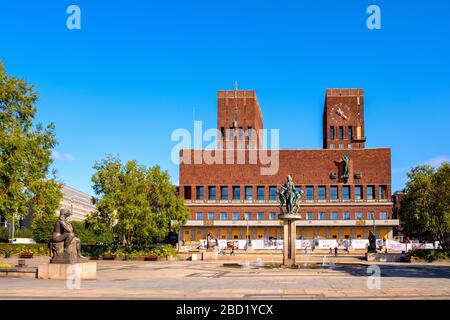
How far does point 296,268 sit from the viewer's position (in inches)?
1506

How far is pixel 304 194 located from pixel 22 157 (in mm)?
74136

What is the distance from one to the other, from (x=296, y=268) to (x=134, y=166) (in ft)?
94.5

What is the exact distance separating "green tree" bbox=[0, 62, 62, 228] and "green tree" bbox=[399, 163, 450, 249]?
35232 millimetres

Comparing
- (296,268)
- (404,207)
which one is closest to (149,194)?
(404,207)

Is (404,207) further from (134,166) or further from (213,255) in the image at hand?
(134,166)

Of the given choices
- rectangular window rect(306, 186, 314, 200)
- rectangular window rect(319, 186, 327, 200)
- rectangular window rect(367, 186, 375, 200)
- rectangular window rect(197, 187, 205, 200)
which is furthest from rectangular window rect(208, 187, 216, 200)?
rectangular window rect(367, 186, 375, 200)

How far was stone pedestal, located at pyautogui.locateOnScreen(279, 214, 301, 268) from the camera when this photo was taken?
38281 millimetres

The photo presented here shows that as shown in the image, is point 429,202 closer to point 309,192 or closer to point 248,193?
point 309,192

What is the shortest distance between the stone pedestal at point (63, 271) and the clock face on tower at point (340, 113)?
105m

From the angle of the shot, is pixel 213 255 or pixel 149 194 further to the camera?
pixel 149 194

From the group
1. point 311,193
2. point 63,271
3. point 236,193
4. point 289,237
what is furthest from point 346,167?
point 63,271

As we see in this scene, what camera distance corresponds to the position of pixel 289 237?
38438mm

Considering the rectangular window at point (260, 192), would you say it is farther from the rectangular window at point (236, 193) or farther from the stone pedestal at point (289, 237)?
the stone pedestal at point (289, 237)
